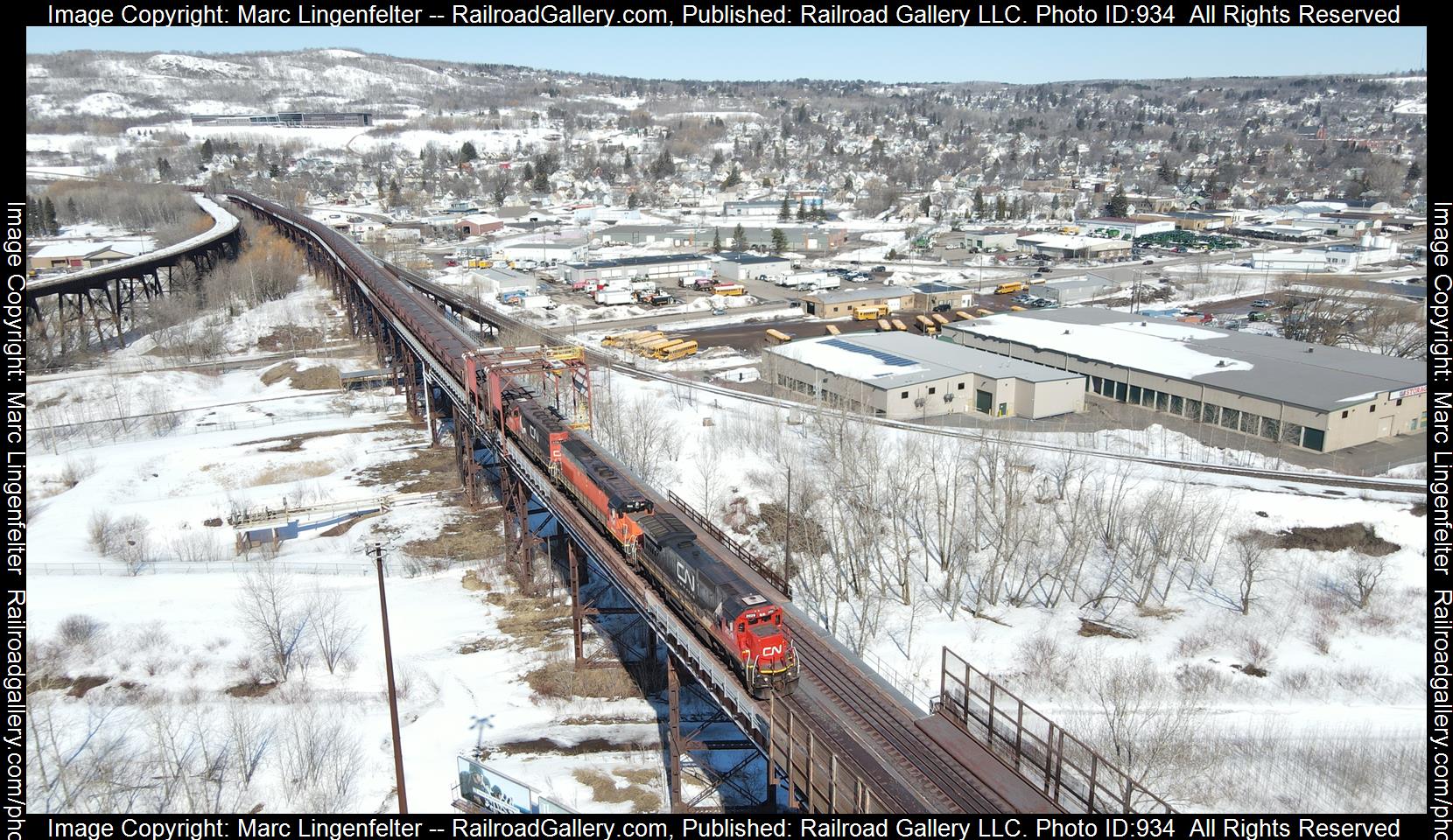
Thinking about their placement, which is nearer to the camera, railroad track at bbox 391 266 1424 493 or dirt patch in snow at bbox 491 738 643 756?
dirt patch in snow at bbox 491 738 643 756

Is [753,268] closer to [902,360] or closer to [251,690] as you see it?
[902,360]

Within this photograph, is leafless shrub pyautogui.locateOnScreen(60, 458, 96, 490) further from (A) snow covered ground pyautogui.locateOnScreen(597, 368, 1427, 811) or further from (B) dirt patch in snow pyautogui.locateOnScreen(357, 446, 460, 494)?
(A) snow covered ground pyautogui.locateOnScreen(597, 368, 1427, 811)

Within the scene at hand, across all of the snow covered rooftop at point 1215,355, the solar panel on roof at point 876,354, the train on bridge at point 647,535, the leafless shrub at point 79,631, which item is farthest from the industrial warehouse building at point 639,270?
the leafless shrub at point 79,631

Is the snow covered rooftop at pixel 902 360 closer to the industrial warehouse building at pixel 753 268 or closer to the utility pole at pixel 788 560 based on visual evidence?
the utility pole at pixel 788 560

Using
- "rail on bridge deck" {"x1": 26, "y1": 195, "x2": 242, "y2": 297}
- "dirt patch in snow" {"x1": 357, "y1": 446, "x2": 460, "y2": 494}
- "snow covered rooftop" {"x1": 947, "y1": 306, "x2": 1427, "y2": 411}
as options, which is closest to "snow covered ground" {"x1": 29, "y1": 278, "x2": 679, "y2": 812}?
"dirt patch in snow" {"x1": 357, "y1": 446, "x2": 460, "y2": 494}
